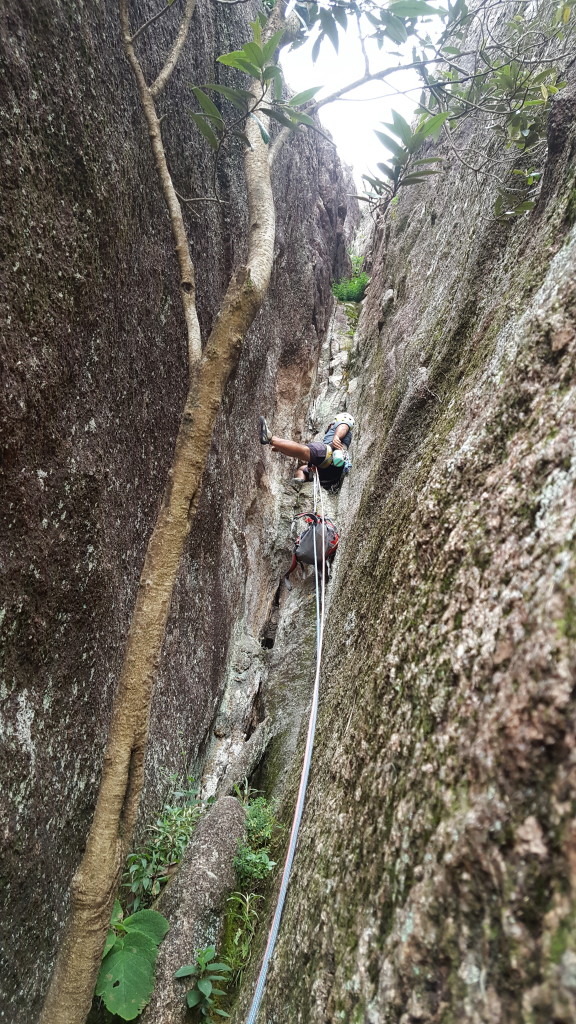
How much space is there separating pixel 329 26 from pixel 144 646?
412 cm

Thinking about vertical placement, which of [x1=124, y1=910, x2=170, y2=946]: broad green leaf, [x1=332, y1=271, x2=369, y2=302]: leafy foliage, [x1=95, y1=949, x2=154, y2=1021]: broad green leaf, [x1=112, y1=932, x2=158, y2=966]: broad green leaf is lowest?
[x1=95, y1=949, x2=154, y2=1021]: broad green leaf

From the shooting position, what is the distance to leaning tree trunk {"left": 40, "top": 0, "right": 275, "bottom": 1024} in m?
1.88

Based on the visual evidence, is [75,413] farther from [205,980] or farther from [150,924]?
[205,980]

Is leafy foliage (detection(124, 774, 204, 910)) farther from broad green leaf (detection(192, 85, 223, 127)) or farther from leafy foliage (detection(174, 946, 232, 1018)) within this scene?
broad green leaf (detection(192, 85, 223, 127))

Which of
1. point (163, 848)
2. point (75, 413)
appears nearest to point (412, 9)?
point (75, 413)

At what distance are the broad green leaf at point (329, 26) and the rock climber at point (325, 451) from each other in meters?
3.48

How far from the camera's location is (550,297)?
190 cm

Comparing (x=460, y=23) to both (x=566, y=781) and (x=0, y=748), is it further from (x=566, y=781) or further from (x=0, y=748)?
(x=0, y=748)

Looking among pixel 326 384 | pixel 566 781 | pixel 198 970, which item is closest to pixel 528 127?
pixel 566 781

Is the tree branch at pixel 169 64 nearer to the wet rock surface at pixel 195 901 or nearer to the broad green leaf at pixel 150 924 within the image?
the wet rock surface at pixel 195 901

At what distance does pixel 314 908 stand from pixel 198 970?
1568 millimetres

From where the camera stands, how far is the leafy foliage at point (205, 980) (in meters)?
2.70

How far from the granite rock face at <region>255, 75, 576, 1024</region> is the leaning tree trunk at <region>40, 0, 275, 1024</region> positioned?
2.41 ft

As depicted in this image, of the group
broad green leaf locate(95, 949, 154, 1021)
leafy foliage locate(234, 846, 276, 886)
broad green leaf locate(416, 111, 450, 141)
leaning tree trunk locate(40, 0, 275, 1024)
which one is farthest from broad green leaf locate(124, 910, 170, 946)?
broad green leaf locate(416, 111, 450, 141)
